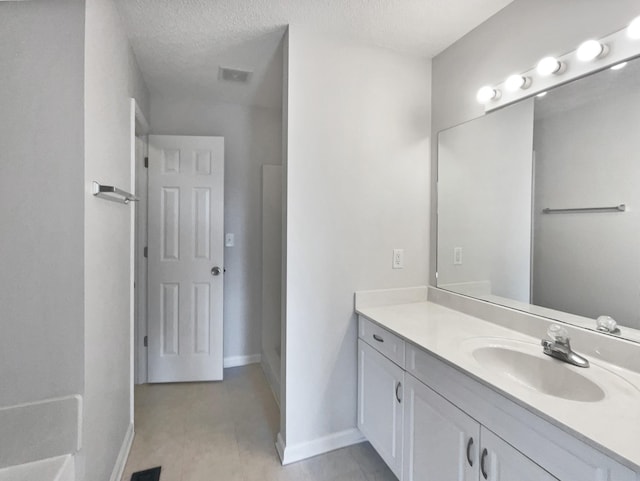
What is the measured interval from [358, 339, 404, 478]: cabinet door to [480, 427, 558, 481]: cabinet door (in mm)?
462

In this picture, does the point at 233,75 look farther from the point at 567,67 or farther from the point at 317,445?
the point at 317,445

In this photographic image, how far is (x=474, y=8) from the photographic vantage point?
156 cm

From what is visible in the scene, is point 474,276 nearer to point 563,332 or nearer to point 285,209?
point 563,332

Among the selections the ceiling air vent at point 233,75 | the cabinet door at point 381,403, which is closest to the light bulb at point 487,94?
the cabinet door at point 381,403

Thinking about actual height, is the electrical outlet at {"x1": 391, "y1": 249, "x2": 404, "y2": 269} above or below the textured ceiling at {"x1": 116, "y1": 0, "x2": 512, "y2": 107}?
below

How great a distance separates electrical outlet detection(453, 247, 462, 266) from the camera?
6.10 ft

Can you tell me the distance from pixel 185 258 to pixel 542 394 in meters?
2.47

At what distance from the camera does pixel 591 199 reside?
1.24 m

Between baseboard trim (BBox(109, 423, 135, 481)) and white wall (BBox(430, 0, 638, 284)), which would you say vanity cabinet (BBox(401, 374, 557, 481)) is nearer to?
white wall (BBox(430, 0, 638, 284))

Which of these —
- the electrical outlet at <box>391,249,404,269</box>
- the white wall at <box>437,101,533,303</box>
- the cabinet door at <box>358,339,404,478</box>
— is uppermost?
the white wall at <box>437,101,533,303</box>

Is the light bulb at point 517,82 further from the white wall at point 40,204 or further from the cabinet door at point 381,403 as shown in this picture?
the white wall at point 40,204

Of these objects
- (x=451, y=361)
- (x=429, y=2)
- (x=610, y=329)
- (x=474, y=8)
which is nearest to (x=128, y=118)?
(x=429, y=2)

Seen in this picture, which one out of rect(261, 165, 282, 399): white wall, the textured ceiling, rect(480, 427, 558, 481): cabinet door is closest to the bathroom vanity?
rect(480, 427, 558, 481): cabinet door

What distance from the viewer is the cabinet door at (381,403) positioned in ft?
A: 4.79
